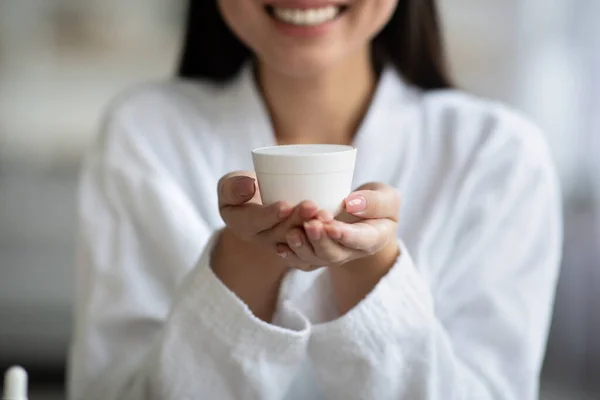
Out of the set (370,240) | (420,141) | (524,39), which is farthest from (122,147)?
(524,39)

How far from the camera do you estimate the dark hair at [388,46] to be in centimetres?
119

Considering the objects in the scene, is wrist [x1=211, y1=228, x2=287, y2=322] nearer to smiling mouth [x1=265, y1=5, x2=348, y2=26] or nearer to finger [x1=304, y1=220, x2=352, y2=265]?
finger [x1=304, y1=220, x2=352, y2=265]

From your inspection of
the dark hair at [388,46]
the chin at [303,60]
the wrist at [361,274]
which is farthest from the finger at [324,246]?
the dark hair at [388,46]

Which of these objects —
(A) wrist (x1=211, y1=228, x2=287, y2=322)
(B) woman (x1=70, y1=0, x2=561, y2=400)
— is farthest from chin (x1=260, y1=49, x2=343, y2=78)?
(A) wrist (x1=211, y1=228, x2=287, y2=322)

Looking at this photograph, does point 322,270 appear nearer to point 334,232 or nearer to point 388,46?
point 334,232

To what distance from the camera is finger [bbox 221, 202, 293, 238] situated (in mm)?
676

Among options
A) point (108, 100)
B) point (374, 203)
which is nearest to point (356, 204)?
point (374, 203)

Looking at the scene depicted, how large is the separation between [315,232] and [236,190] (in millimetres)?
108

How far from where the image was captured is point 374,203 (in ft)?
2.37

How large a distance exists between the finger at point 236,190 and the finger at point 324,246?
Answer: 9 centimetres

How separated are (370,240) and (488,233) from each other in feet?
1.23

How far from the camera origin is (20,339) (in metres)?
2.10

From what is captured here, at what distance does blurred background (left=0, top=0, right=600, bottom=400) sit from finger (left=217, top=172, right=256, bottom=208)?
1.25 meters

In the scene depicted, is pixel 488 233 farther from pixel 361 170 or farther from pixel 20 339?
pixel 20 339
